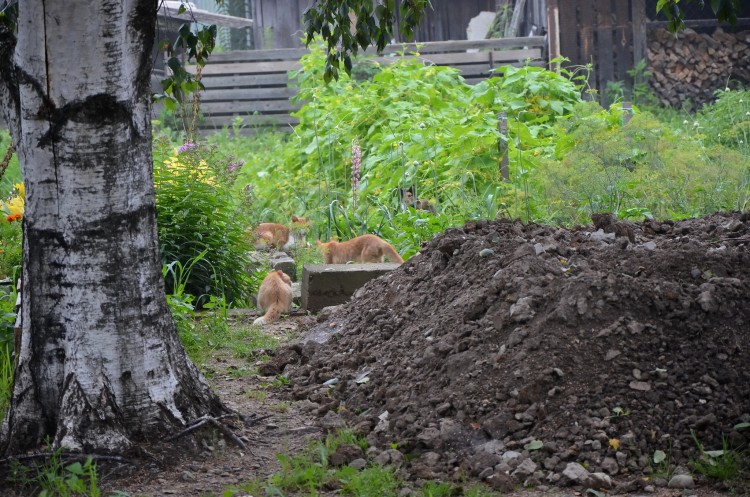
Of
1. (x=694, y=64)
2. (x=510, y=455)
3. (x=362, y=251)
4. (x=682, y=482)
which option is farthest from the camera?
(x=694, y=64)

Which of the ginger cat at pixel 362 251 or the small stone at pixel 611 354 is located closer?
the small stone at pixel 611 354

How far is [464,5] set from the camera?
74.6 feet

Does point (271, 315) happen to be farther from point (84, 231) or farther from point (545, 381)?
point (545, 381)

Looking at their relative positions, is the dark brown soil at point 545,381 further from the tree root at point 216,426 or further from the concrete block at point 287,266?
the concrete block at point 287,266

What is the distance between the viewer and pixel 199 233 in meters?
6.69

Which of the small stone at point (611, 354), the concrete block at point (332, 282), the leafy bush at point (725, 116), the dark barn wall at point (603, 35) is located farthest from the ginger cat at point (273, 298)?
the dark barn wall at point (603, 35)

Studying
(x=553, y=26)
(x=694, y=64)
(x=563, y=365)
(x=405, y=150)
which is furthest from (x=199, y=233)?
(x=694, y=64)

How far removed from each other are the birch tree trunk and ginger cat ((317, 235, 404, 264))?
379 cm

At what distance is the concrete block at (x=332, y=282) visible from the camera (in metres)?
6.49

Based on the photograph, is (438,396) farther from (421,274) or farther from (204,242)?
(204,242)

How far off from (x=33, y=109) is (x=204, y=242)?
3.37m

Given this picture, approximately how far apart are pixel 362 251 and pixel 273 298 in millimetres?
1390

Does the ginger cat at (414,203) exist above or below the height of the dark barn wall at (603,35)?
below

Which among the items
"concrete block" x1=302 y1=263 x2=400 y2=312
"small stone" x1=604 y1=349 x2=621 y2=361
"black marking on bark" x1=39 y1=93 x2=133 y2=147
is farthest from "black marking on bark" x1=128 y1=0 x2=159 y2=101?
"concrete block" x1=302 y1=263 x2=400 y2=312
